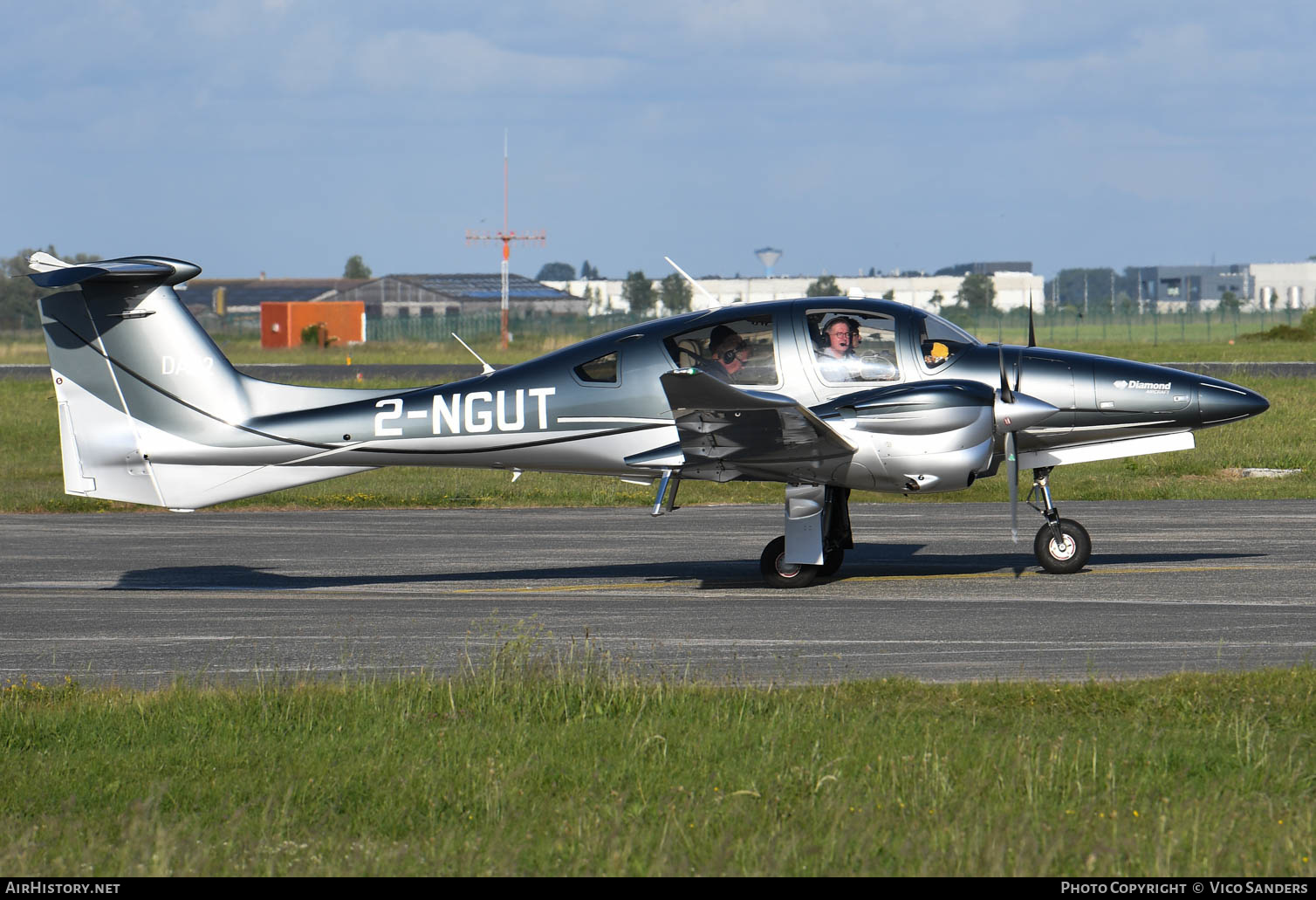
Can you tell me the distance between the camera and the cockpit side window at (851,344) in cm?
1369

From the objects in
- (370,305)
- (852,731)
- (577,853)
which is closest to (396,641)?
(852,731)

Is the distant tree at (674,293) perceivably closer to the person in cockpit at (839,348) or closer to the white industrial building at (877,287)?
the white industrial building at (877,287)

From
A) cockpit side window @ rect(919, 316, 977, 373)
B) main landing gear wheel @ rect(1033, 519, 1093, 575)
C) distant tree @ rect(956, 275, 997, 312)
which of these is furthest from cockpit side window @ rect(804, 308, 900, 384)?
distant tree @ rect(956, 275, 997, 312)

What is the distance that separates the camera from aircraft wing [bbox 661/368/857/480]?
12570 millimetres

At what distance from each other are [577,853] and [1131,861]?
241cm

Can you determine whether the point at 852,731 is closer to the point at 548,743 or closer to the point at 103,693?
the point at 548,743

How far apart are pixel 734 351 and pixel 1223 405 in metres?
4.95

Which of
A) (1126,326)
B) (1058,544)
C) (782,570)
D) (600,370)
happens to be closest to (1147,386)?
(1058,544)

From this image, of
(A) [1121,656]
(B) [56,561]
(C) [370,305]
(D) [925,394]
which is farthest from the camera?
(C) [370,305]

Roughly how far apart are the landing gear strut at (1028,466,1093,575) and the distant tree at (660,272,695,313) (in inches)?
3268

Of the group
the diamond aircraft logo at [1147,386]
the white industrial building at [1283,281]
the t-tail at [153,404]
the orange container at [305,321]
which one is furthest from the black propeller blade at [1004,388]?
the white industrial building at [1283,281]

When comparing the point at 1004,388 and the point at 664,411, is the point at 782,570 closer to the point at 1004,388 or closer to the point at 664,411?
the point at 664,411

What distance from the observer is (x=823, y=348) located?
13.8 meters

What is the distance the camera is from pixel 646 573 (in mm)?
15445
